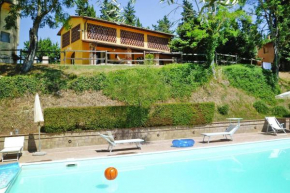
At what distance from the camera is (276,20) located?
25188 mm

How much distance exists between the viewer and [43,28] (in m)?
19.7

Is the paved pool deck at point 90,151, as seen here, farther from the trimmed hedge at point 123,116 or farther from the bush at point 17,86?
the bush at point 17,86

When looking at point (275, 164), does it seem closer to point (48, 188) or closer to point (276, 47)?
point (48, 188)

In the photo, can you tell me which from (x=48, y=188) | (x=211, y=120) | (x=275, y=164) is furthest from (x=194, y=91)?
(x=48, y=188)

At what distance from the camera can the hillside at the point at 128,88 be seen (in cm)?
1486

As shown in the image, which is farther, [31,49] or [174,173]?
[31,49]

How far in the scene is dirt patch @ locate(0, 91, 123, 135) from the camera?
13.5 metres

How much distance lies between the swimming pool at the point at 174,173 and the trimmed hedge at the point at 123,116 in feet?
11.9

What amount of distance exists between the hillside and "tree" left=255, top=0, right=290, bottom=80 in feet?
11.6

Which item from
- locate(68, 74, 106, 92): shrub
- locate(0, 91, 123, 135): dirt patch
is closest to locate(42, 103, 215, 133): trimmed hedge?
locate(0, 91, 123, 135): dirt patch

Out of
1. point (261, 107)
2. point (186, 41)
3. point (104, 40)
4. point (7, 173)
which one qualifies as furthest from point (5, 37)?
point (261, 107)

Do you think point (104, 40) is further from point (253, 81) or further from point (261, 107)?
point (261, 107)

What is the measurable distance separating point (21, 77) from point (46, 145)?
5232mm

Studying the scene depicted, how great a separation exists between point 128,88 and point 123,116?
180 centimetres
